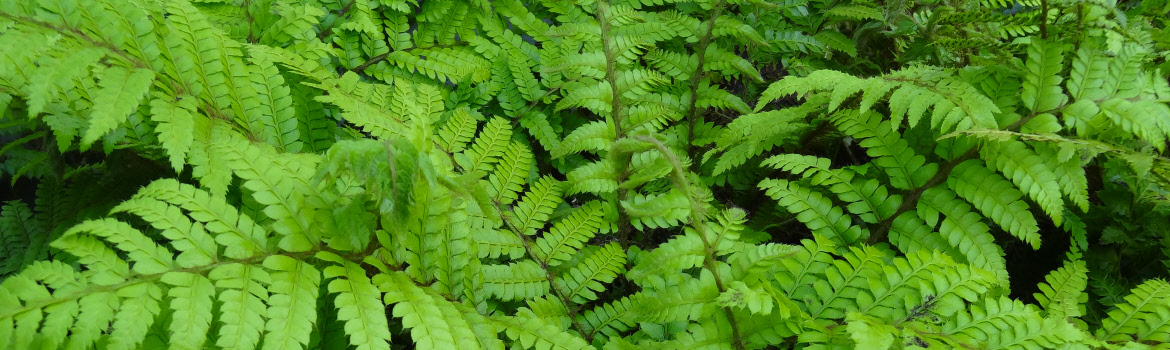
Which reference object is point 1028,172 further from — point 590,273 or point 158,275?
point 158,275

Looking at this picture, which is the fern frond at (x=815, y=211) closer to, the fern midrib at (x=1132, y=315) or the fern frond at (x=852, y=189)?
the fern frond at (x=852, y=189)

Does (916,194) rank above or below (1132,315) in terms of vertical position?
above

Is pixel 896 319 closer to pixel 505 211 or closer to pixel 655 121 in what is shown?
pixel 655 121

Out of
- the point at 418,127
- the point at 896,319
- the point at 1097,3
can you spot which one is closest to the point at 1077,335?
the point at 896,319

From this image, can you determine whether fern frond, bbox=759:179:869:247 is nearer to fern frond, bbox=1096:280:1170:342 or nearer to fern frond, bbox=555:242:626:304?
fern frond, bbox=555:242:626:304

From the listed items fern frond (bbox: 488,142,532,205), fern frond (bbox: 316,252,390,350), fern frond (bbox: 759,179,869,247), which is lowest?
fern frond (bbox: 759,179,869,247)

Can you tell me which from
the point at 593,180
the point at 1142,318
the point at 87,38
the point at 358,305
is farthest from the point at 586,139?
the point at 1142,318

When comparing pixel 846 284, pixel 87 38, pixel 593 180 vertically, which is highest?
pixel 87 38

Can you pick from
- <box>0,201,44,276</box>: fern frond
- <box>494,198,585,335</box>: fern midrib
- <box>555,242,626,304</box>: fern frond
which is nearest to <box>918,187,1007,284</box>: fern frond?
<box>555,242,626,304</box>: fern frond

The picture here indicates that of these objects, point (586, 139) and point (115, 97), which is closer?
point (115, 97)
